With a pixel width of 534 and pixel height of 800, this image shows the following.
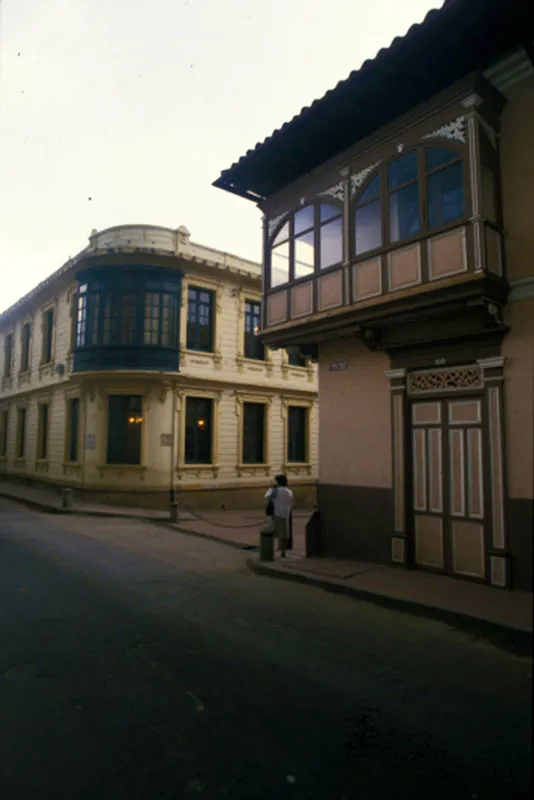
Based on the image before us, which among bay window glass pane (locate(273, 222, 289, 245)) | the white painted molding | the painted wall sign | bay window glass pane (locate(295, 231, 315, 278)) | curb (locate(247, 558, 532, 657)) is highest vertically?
bay window glass pane (locate(273, 222, 289, 245))

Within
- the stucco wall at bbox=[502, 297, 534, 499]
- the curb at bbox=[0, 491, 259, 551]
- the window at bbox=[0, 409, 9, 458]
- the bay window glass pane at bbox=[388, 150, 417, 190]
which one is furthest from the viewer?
the window at bbox=[0, 409, 9, 458]

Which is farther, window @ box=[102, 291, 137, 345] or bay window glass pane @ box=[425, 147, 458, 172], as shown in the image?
window @ box=[102, 291, 137, 345]

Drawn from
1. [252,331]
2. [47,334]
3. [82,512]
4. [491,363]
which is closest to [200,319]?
[252,331]

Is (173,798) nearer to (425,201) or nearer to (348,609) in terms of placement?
(348,609)

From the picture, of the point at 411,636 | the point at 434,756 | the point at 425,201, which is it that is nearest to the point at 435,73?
the point at 425,201

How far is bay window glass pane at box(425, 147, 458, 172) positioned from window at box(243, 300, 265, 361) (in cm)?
1306

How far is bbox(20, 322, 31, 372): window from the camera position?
2661cm

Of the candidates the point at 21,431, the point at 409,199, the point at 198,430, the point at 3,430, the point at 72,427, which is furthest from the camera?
the point at 3,430

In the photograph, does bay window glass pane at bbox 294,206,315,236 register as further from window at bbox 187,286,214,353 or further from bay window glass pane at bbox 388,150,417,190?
window at bbox 187,286,214,353

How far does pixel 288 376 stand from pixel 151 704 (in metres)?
18.5

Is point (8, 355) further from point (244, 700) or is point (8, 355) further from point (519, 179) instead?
point (244, 700)

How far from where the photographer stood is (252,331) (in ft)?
70.6

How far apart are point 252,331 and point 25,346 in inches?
515

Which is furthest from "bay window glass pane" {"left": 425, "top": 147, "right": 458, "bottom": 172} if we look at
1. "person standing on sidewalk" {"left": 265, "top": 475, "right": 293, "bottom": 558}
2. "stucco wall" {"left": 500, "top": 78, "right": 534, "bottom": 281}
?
"person standing on sidewalk" {"left": 265, "top": 475, "right": 293, "bottom": 558}
